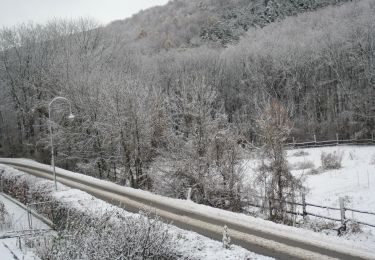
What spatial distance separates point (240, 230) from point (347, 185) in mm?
15495

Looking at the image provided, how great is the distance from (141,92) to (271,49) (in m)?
37.9

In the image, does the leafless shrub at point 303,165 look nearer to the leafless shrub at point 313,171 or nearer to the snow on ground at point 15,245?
the leafless shrub at point 313,171

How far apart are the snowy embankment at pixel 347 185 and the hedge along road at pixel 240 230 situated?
1.68 meters

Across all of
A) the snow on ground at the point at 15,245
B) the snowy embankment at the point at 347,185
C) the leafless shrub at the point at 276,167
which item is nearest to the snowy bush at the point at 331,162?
the snowy embankment at the point at 347,185

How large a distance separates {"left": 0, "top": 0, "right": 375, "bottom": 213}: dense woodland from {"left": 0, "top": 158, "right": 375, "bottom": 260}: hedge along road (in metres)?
4.47

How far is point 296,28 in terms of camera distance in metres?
77.1

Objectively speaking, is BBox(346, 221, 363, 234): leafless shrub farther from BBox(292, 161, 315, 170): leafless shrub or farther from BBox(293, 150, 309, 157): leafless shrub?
BBox(293, 150, 309, 157): leafless shrub

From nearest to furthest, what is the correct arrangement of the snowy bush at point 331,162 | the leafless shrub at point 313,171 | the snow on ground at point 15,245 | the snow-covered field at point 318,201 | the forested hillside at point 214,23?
the snow-covered field at point 318,201
the snow on ground at point 15,245
the leafless shrub at point 313,171
the snowy bush at point 331,162
the forested hillside at point 214,23

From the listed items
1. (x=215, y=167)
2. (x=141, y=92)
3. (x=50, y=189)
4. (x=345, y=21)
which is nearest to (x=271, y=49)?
(x=345, y=21)

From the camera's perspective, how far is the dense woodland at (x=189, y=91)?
2825 centimetres

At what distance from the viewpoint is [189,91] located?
31.2 meters

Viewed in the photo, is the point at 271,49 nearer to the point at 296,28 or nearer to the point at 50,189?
the point at 296,28

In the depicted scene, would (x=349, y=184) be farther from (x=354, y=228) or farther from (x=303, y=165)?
(x=354, y=228)


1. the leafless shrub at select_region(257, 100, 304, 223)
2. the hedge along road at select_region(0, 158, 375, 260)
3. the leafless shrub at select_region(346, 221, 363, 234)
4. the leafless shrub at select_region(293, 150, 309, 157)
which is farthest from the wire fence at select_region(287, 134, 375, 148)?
the hedge along road at select_region(0, 158, 375, 260)
